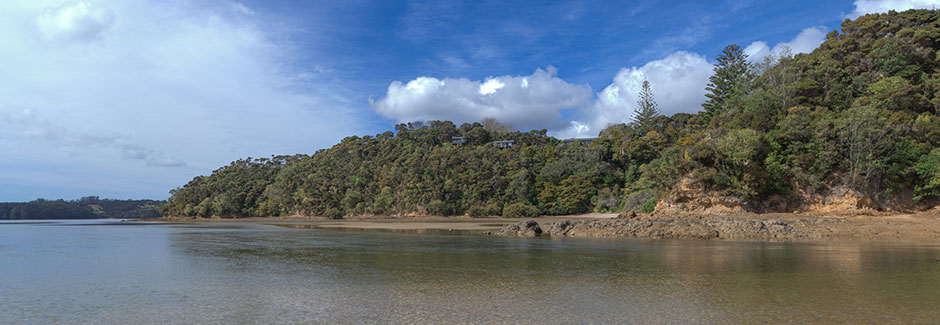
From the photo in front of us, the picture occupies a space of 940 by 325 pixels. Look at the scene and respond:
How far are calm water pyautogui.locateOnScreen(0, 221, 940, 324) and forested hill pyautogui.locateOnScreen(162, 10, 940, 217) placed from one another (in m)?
16.4

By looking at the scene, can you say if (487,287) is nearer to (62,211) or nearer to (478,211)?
(478,211)

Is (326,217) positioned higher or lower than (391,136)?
lower

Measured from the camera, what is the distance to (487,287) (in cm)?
1160

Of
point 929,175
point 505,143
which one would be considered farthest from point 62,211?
point 929,175

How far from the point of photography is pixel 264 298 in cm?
Answer: 1040

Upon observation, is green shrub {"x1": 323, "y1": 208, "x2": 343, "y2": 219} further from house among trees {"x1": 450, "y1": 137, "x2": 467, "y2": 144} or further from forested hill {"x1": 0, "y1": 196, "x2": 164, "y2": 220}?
forested hill {"x1": 0, "y1": 196, "x2": 164, "y2": 220}

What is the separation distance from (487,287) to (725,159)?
30.7 meters

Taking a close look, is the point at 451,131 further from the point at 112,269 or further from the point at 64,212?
the point at 64,212

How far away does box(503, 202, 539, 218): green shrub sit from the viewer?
72375mm

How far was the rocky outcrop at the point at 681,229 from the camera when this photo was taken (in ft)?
88.9

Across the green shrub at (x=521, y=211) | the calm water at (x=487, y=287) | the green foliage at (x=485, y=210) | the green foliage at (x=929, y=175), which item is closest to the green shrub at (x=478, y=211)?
the green foliage at (x=485, y=210)

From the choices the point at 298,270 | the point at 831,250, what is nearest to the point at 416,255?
the point at 298,270

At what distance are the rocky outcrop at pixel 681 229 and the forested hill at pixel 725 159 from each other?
7354mm

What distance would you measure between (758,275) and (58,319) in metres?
16.3
